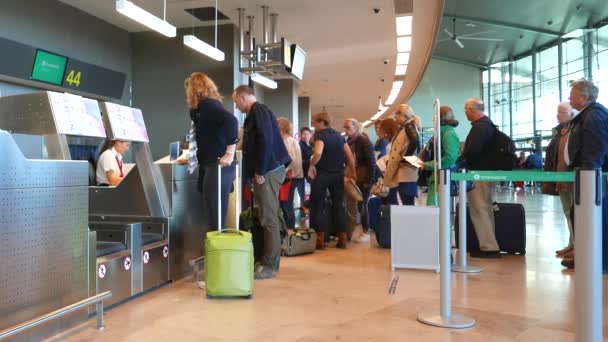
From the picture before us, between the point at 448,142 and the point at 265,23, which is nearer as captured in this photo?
the point at 448,142

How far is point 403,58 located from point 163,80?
509 centimetres

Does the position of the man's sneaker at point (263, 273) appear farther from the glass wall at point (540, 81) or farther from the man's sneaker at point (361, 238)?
the glass wall at point (540, 81)

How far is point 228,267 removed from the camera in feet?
10.2

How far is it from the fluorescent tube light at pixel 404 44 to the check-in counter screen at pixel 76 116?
277 inches

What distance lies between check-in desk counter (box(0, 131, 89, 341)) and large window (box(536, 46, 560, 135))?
63.0 feet

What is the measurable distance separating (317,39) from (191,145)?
6203 millimetres

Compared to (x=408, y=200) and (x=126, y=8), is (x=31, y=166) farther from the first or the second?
(x=408, y=200)

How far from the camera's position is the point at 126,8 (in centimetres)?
500

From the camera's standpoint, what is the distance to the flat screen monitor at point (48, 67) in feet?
22.6

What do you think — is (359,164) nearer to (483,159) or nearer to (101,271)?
(483,159)

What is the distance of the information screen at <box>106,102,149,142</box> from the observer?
10.3 ft

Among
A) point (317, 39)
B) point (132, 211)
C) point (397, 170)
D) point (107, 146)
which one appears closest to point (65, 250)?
point (132, 211)

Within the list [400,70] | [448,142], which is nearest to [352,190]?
[448,142]

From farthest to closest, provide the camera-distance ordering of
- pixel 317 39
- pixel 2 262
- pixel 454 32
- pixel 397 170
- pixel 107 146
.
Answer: pixel 454 32 → pixel 317 39 → pixel 397 170 → pixel 107 146 → pixel 2 262
